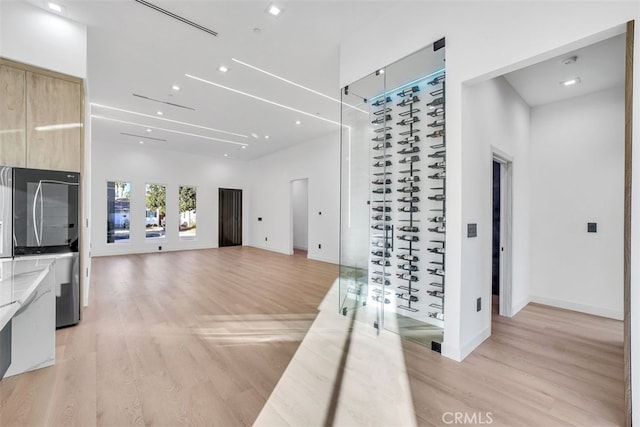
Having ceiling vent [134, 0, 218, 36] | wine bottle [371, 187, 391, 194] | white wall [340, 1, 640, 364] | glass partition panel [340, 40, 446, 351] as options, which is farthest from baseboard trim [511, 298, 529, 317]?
ceiling vent [134, 0, 218, 36]

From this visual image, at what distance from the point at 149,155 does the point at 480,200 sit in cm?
965

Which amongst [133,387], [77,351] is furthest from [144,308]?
[133,387]

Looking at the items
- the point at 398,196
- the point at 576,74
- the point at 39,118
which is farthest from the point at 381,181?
the point at 39,118

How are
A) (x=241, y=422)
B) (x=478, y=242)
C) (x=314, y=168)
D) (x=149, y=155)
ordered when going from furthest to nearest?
(x=149, y=155)
(x=314, y=168)
(x=478, y=242)
(x=241, y=422)

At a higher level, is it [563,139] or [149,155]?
[149,155]

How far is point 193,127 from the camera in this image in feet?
23.3

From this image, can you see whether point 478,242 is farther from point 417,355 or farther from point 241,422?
point 241,422

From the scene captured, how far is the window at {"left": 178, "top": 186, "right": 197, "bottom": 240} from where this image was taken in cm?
984

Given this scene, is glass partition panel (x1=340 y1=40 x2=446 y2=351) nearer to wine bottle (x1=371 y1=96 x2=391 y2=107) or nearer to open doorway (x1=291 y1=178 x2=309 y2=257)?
wine bottle (x1=371 y1=96 x2=391 y2=107)

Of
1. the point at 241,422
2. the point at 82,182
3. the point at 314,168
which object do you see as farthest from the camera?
the point at 314,168

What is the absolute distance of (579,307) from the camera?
3.85m

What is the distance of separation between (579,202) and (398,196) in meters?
2.72

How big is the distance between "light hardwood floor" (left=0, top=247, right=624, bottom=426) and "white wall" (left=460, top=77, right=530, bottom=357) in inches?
14.1

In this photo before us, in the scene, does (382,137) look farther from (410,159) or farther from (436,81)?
(436,81)
